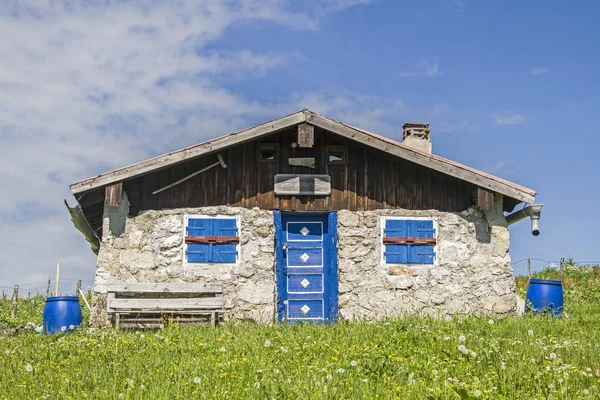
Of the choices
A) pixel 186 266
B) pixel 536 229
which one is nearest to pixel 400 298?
pixel 536 229

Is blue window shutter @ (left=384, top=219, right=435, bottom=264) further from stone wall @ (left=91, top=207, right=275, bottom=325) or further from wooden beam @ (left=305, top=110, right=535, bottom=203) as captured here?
stone wall @ (left=91, top=207, right=275, bottom=325)

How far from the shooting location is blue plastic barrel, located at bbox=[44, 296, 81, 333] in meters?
11.8

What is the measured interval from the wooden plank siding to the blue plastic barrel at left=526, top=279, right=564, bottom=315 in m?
2.11

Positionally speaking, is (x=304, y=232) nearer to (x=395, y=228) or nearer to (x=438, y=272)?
(x=395, y=228)

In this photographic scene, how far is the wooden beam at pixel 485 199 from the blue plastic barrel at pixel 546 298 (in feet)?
5.94

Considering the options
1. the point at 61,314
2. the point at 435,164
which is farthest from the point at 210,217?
the point at 435,164

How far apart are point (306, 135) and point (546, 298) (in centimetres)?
562

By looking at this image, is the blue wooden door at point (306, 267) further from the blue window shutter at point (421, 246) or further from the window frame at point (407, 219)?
the blue window shutter at point (421, 246)

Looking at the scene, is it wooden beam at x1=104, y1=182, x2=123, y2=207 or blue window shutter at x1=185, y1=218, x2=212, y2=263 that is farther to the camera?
blue window shutter at x1=185, y1=218, x2=212, y2=263

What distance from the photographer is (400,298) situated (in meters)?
12.6

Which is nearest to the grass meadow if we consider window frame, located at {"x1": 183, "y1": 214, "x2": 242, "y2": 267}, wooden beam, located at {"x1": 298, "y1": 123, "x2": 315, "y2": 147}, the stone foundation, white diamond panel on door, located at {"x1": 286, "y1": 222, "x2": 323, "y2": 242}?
window frame, located at {"x1": 183, "y1": 214, "x2": 242, "y2": 267}

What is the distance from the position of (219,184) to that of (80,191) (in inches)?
101

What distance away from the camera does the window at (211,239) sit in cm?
1233

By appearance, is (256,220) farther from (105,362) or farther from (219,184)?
(105,362)
